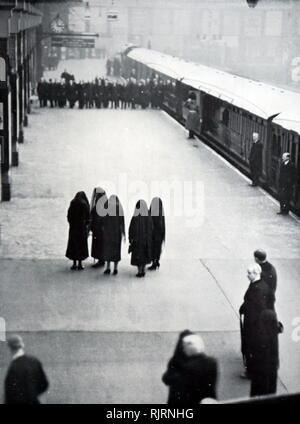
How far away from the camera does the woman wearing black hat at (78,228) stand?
11602 millimetres

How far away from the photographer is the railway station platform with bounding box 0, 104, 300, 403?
810cm

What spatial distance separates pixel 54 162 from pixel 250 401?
17.5 metres

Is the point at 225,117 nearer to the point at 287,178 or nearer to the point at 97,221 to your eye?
the point at 287,178

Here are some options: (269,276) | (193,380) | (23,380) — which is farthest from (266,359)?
(23,380)

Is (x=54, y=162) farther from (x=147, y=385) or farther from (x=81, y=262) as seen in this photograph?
(x=147, y=385)

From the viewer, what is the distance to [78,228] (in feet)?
38.2

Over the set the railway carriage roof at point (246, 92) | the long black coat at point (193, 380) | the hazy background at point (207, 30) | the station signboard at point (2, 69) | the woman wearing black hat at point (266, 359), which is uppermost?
the hazy background at point (207, 30)

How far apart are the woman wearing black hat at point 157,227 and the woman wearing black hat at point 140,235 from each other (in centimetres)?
18

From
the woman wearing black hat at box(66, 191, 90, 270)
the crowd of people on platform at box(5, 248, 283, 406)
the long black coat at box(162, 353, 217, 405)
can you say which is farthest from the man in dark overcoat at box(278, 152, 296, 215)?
the long black coat at box(162, 353, 217, 405)

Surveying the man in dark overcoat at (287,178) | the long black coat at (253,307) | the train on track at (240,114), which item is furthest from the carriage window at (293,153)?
the long black coat at (253,307)

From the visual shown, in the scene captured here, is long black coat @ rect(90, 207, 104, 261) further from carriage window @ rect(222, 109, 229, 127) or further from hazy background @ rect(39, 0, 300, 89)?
hazy background @ rect(39, 0, 300, 89)

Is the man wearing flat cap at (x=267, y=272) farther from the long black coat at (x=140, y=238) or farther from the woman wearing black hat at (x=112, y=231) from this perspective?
the woman wearing black hat at (x=112, y=231)

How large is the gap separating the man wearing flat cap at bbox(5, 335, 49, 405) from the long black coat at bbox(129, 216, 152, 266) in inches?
213

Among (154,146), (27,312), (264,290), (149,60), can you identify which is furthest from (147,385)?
(149,60)
